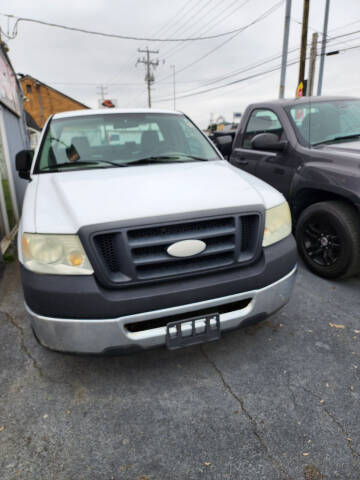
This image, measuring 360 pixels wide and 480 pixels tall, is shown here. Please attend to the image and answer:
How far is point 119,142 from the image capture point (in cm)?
309

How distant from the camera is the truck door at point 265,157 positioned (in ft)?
12.6

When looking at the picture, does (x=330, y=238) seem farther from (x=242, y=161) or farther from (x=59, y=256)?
(x=59, y=256)

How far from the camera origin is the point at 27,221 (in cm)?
197

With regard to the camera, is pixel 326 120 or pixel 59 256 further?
pixel 326 120

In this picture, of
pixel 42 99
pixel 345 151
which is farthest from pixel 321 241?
Result: pixel 42 99

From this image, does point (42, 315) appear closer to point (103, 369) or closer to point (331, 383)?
point (103, 369)

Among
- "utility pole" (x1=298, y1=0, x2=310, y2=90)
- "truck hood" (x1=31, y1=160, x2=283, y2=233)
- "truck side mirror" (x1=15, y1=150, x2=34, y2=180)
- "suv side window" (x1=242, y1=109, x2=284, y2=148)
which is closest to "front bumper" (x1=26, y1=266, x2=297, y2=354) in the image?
"truck hood" (x1=31, y1=160, x2=283, y2=233)

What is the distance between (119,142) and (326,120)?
249 centimetres

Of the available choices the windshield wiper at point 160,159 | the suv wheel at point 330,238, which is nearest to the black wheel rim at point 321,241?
the suv wheel at point 330,238

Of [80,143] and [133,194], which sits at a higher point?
[80,143]

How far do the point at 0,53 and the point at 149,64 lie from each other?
146 ft

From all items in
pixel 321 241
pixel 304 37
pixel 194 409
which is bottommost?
pixel 194 409

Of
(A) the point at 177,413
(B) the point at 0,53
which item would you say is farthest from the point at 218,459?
(B) the point at 0,53

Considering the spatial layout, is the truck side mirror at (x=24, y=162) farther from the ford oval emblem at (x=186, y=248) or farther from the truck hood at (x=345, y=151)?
the truck hood at (x=345, y=151)
